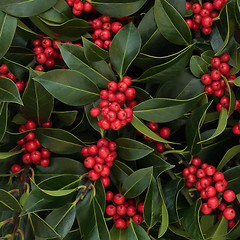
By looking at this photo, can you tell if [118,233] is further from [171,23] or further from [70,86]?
[171,23]

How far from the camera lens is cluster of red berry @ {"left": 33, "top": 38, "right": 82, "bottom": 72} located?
35.6 inches

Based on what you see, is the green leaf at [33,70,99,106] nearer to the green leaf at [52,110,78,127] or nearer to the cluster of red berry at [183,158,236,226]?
the green leaf at [52,110,78,127]

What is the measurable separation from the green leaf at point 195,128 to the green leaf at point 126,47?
7.9 inches

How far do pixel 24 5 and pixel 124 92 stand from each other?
31cm

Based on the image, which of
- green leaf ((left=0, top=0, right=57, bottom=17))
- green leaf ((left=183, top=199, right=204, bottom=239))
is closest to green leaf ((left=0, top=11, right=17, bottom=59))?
green leaf ((left=0, top=0, right=57, bottom=17))

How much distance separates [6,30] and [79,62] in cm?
19

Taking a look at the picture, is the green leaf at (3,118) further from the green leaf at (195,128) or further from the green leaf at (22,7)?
the green leaf at (195,128)

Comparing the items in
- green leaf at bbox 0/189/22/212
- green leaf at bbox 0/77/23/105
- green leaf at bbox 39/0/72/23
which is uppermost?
green leaf at bbox 39/0/72/23

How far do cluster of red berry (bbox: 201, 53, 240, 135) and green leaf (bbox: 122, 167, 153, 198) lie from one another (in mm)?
267

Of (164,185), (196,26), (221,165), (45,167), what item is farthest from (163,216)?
(196,26)

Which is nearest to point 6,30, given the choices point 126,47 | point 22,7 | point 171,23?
point 22,7

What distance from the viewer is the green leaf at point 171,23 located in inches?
33.4

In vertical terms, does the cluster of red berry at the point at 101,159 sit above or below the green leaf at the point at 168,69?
below

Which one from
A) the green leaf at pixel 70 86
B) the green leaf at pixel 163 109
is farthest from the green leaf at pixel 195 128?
the green leaf at pixel 70 86
